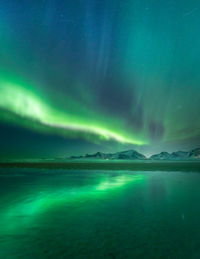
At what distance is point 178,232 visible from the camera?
26.4 ft

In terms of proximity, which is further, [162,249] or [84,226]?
[84,226]

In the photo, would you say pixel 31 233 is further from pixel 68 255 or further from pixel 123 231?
pixel 123 231

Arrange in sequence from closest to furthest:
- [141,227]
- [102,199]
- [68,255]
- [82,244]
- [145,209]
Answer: [68,255], [82,244], [141,227], [145,209], [102,199]

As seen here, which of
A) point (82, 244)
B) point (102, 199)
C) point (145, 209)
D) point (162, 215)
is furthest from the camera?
point (102, 199)

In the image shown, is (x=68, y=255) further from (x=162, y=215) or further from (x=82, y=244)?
(x=162, y=215)

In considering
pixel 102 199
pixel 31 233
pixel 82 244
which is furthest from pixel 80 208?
pixel 82 244

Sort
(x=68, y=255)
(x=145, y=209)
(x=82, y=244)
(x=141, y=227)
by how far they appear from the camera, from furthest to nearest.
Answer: (x=145, y=209) → (x=141, y=227) → (x=82, y=244) → (x=68, y=255)

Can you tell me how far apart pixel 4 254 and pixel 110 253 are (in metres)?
4.02

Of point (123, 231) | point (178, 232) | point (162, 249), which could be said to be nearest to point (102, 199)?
point (123, 231)

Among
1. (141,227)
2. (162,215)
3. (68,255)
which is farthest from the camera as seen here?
(162,215)

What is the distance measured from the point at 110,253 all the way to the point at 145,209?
6.38 m

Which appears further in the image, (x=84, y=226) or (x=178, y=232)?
(x=84, y=226)

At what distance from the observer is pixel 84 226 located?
29.7 feet

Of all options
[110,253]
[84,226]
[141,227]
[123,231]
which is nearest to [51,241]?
[84,226]
